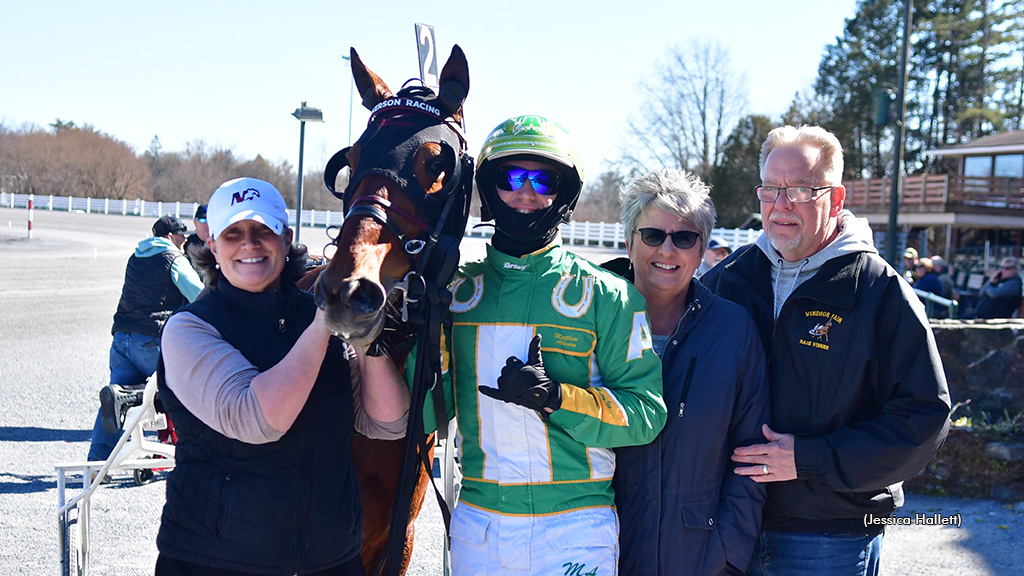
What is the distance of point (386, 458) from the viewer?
267 centimetres

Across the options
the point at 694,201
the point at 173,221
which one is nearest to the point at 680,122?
the point at 173,221

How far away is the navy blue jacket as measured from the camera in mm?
2184

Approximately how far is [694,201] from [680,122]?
140 ft

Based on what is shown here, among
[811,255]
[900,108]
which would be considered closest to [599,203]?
[900,108]

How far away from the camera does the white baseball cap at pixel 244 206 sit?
7.18 feet

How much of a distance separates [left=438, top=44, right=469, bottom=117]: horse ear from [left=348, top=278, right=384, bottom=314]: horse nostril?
852mm

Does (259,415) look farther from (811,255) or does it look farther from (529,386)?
(811,255)

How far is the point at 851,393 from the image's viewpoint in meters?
2.38

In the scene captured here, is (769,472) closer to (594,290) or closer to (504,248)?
(594,290)

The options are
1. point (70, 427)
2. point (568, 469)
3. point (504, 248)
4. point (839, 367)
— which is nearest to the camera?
point (568, 469)

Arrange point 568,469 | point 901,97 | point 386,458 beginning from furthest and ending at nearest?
1. point 901,97
2. point 386,458
3. point 568,469

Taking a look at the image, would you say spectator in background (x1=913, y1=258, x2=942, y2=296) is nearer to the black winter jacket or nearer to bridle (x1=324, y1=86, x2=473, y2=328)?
the black winter jacket

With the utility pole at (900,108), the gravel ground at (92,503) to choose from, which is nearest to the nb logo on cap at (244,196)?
the gravel ground at (92,503)

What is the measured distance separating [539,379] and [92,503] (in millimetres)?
4975
